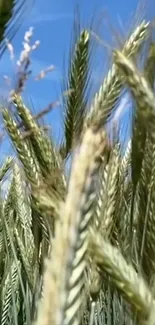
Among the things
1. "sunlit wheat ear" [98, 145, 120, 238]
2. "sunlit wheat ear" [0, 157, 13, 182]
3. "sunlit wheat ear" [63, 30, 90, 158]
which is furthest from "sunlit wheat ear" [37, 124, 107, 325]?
→ "sunlit wheat ear" [0, 157, 13, 182]

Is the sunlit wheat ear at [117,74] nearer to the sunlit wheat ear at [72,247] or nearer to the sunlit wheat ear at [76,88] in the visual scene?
the sunlit wheat ear at [76,88]

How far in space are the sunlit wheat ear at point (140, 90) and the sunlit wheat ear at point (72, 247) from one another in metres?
0.29

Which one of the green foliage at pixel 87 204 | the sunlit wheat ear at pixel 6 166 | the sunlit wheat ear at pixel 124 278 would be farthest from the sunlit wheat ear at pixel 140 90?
the sunlit wheat ear at pixel 6 166

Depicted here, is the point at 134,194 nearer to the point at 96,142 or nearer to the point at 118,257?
the point at 118,257

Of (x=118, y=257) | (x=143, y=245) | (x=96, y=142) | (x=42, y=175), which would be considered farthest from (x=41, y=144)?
(x=96, y=142)

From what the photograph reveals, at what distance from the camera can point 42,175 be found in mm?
1262

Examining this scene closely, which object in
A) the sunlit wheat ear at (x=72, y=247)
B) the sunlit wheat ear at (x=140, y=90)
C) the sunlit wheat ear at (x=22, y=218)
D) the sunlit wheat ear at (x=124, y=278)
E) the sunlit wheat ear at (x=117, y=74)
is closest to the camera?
the sunlit wheat ear at (x=72, y=247)

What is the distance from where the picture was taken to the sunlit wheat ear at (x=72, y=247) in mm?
341

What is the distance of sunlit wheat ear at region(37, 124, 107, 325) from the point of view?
0.34 metres

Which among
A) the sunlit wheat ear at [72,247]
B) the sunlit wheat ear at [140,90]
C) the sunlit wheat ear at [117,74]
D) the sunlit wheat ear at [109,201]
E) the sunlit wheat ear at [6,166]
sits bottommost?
the sunlit wheat ear at [72,247]

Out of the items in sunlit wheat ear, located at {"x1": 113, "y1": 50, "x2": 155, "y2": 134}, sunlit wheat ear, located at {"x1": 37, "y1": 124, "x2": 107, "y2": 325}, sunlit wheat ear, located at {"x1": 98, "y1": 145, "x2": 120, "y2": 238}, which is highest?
sunlit wheat ear, located at {"x1": 98, "y1": 145, "x2": 120, "y2": 238}

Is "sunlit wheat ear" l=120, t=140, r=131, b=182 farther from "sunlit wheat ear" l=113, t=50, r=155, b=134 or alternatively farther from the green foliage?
"sunlit wheat ear" l=113, t=50, r=155, b=134

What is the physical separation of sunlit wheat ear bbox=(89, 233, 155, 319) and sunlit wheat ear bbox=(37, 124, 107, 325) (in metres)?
0.15

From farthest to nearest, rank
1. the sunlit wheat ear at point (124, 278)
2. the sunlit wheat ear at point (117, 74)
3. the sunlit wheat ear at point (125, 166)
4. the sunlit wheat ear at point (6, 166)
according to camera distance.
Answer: the sunlit wheat ear at point (6, 166) → the sunlit wheat ear at point (125, 166) → the sunlit wheat ear at point (117, 74) → the sunlit wheat ear at point (124, 278)
